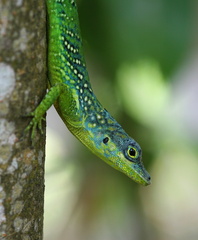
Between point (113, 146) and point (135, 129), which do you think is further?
point (135, 129)

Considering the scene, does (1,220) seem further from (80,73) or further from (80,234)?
(80,234)

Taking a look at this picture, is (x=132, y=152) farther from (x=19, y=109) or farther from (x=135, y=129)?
(x=135, y=129)

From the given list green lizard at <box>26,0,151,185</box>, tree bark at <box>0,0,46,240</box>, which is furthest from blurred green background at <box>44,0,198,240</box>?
tree bark at <box>0,0,46,240</box>

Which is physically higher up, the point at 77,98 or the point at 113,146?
the point at 77,98

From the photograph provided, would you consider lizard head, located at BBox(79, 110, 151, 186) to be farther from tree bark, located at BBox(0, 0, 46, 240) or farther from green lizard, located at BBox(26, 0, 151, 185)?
tree bark, located at BBox(0, 0, 46, 240)

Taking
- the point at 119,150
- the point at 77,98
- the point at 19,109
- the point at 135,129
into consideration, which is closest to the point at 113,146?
the point at 119,150

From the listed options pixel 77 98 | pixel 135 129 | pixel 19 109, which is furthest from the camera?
pixel 135 129

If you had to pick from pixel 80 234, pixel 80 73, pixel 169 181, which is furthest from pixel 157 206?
pixel 80 73
